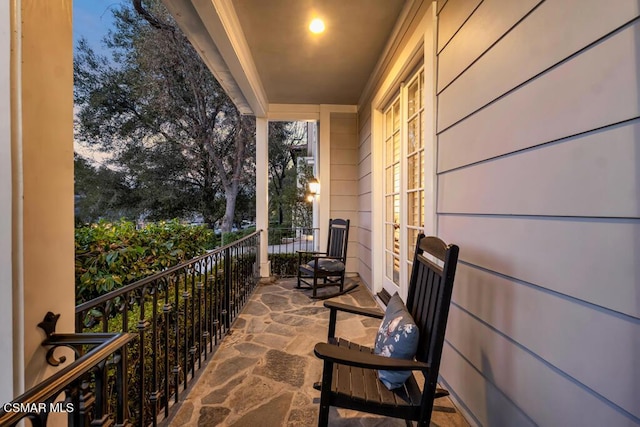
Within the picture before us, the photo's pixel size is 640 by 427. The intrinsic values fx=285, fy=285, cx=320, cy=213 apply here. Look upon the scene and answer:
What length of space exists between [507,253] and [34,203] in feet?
5.50

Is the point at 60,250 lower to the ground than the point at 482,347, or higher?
higher

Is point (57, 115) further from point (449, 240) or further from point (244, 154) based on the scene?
point (244, 154)

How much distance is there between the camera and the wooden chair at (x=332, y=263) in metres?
3.70

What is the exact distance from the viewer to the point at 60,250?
0.88 m

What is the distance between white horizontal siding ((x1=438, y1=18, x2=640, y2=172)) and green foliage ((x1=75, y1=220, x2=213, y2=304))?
8.95ft

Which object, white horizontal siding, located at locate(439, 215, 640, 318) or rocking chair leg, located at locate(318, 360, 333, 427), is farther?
rocking chair leg, located at locate(318, 360, 333, 427)

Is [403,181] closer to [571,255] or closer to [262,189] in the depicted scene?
[571,255]

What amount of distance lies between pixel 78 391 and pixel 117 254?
6.63 feet

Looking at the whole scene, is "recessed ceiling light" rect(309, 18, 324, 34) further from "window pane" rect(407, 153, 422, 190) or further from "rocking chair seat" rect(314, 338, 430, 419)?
"rocking chair seat" rect(314, 338, 430, 419)

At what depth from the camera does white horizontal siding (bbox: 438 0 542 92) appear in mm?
1164

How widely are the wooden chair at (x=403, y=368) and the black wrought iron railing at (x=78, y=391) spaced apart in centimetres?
66

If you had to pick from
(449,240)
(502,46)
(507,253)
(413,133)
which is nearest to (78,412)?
(507,253)

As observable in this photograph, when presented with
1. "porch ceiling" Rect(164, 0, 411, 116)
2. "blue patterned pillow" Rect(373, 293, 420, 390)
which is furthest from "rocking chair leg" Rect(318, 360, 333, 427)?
"porch ceiling" Rect(164, 0, 411, 116)

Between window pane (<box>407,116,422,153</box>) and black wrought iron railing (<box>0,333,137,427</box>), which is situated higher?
window pane (<box>407,116,422,153</box>)
